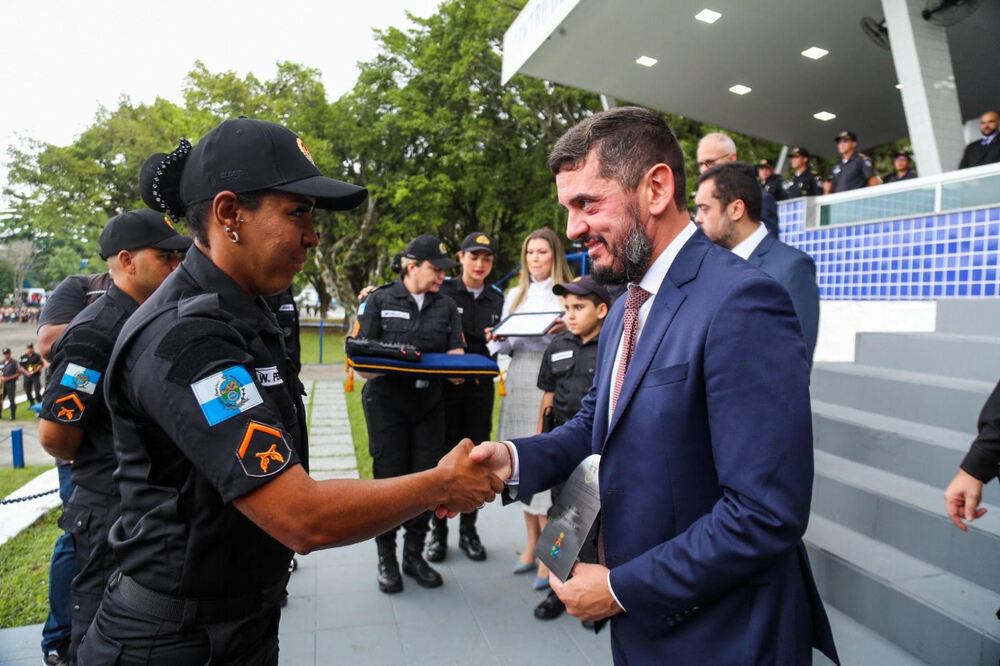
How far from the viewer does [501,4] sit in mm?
20312

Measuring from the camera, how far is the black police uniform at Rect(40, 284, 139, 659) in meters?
2.48

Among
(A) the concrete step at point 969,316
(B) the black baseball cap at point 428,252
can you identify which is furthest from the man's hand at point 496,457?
(A) the concrete step at point 969,316

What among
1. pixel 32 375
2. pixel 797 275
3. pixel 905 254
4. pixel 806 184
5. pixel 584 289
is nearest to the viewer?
pixel 797 275

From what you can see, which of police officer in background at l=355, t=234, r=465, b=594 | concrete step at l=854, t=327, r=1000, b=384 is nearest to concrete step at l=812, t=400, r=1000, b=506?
concrete step at l=854, t=327, r=1000, b=384

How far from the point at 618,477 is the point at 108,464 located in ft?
7.23

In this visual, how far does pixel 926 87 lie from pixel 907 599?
23.2ft

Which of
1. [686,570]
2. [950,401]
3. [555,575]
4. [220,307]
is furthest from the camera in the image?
[950,401]

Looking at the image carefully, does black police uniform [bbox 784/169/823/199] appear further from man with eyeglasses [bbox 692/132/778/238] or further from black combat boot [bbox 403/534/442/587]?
black combat boot [bbox 403/534/442/587]

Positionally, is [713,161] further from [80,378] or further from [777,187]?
[777,187]

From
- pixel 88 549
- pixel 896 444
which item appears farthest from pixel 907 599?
pixel 88 549

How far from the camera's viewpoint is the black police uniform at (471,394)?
4.57 metres

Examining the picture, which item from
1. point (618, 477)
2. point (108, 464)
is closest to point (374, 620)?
point (108, 464)

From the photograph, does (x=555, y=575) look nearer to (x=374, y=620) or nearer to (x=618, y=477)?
(x=618, y=477)

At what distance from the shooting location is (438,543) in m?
4.48
